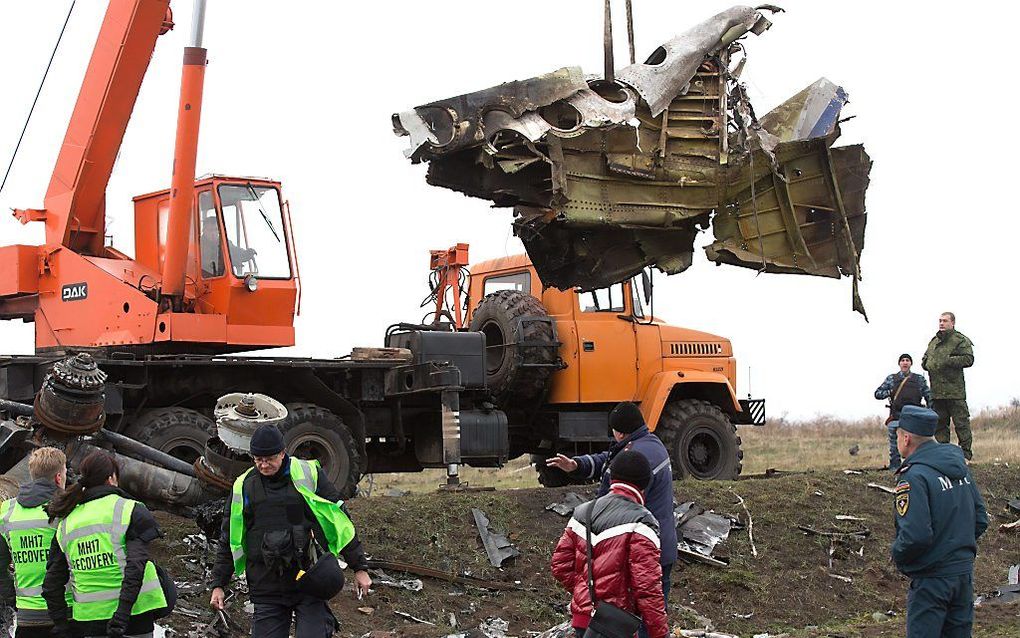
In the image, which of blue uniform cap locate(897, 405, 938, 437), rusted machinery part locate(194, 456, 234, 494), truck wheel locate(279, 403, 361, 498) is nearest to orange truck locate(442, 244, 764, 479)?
truck wheel locate(279, 403, 361, 498)

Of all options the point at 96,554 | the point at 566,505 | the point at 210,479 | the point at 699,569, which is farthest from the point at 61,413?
the point at 699,569

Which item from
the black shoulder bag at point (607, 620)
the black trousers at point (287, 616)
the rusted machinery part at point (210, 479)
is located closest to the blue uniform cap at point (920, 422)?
the black shoulder bag at point (607, 620)

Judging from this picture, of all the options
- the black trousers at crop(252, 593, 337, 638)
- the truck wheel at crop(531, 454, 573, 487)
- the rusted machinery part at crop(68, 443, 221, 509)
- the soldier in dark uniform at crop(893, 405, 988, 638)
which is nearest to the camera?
the black trousers at crop(252, 593, 337, 638)

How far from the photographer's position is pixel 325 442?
12.7 meters

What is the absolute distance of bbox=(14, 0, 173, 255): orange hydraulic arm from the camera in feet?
43.3

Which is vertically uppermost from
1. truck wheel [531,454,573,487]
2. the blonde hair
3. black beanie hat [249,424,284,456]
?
black beanie hat [249,424,284,456]

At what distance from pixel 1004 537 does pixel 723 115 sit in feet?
19.4

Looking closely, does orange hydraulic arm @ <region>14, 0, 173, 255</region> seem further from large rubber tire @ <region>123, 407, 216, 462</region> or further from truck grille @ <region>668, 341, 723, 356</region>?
truck grille @ <region>668, 341, 723, 356</region>

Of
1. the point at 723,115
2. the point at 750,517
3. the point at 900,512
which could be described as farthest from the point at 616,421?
the point at 750,517

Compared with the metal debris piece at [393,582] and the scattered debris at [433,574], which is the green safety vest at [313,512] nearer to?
the metal debris piece at [393,582]

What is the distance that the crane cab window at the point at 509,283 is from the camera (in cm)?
1623

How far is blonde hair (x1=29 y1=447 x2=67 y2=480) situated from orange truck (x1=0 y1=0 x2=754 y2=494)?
16.1 ft

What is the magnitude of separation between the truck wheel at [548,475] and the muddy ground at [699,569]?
2.92m

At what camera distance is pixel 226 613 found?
A: 9414mm
